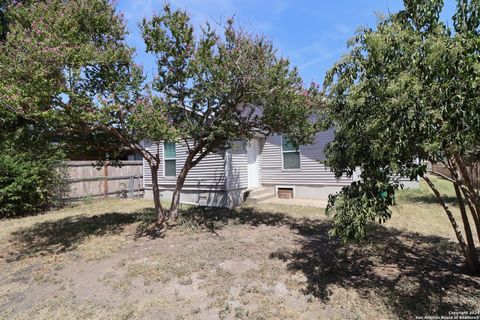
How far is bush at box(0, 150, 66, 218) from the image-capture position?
9117 mm

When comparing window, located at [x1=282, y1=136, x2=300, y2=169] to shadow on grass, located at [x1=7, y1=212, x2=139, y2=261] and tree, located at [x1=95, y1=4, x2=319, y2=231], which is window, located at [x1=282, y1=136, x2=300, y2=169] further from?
shadow on grass, located at [x1=7, y1=212, x2=139, y2=261]

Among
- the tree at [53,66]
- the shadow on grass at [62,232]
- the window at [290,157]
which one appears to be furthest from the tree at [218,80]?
the window at [290,157]

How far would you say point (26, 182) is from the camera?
30.6 feet

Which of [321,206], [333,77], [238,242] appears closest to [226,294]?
[238,242]

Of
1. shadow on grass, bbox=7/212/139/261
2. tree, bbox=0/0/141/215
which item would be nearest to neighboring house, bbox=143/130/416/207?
shadow on grass, bbox=7/212/139/261

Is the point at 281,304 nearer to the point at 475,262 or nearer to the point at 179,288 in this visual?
the point at 179,288

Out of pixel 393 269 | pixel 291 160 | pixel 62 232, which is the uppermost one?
pixel 291 160

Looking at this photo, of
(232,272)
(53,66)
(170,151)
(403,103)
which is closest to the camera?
(403,103)

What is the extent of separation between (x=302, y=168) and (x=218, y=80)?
6.88 meters

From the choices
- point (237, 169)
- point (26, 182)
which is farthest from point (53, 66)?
point (237, 169)

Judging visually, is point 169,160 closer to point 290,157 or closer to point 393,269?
point 290,157

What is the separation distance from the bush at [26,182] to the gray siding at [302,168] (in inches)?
301

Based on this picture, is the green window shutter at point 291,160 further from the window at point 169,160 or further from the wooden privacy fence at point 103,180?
the wooden privacy fence at point 103,180

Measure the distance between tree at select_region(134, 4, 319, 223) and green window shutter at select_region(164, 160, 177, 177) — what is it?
536 centimetres
